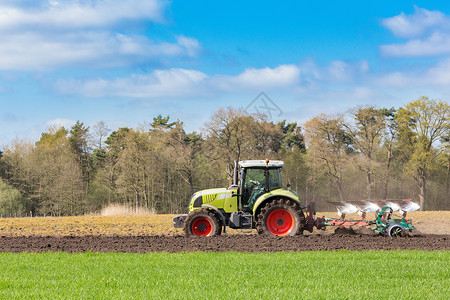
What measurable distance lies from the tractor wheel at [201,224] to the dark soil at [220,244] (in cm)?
37

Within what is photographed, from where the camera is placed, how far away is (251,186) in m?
14.0

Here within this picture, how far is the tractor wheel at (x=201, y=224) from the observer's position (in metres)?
13.7

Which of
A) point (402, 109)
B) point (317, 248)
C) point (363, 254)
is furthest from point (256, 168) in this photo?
point (402, 109)

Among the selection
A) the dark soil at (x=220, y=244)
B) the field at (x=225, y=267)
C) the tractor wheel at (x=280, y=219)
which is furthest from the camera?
Answer: the tractor wheel at (x=280, y=219)

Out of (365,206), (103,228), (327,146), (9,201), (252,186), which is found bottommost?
(103,228)

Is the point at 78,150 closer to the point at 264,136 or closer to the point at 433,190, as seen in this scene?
the point at 264,136

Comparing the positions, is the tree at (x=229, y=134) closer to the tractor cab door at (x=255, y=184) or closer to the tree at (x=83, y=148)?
the tree at (x=83, y=148)

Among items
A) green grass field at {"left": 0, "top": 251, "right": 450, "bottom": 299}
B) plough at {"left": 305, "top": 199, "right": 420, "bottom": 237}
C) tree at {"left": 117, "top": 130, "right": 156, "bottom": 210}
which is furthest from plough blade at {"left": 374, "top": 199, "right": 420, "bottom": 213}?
tree at {"left": 117, "top": 130, "right": 156, "bottom": 210}

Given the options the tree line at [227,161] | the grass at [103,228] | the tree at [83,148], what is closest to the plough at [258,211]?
the grass at [103,228]

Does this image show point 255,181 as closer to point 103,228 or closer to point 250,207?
point 250,207

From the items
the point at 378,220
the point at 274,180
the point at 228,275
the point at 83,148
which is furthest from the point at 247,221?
the point at 83,148

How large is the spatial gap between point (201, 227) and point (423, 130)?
32462mm

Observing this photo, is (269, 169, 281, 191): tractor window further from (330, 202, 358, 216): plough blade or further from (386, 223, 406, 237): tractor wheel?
(386, 223, 406, 237): tractor wheel

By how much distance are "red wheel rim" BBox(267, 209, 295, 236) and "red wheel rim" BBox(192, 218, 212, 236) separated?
69.1 inches
